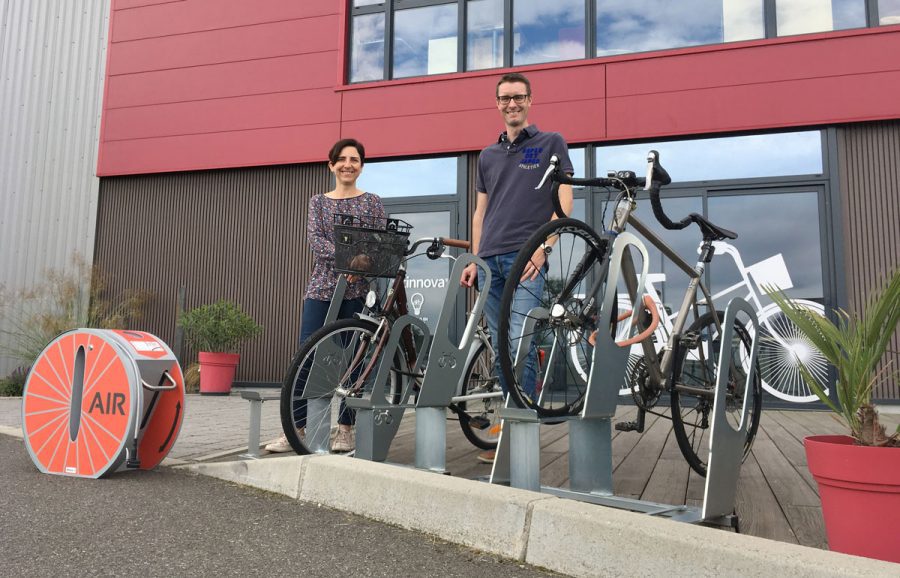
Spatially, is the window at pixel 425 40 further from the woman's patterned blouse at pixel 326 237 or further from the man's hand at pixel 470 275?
the man's hand at pixel 470 275

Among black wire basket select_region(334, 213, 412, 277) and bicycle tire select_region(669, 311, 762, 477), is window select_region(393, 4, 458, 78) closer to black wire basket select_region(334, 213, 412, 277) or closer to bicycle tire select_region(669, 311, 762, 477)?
black wire basket select_region(334, 213, 412, 277)

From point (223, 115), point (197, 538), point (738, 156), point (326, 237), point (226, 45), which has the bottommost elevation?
point (197, 538)

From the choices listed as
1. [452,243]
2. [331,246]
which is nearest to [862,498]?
[452,243]

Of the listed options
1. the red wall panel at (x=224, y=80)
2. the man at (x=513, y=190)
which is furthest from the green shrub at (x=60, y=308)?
the man at (x=513, y=190)

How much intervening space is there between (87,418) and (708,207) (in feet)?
22.1

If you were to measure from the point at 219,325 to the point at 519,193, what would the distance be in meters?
6.40

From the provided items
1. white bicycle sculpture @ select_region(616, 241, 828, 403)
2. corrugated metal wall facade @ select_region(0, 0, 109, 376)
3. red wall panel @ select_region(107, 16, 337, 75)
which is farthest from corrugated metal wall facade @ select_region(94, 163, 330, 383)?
white bicycle sculpture @ select_region(616, 241, 828, 403)

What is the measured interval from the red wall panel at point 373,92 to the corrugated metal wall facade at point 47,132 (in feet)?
1.72

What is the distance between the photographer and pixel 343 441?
370cm

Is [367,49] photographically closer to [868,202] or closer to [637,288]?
[868,202]

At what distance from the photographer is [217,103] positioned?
389 inches

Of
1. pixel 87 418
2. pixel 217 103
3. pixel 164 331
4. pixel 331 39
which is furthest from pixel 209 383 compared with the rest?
pixel 87 418

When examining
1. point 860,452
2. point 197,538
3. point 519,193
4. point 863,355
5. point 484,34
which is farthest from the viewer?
point 484,34

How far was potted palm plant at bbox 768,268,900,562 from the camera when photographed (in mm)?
1812
